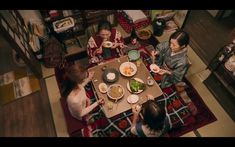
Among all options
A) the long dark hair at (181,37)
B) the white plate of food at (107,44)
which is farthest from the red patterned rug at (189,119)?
the white plate of food at (107,44)

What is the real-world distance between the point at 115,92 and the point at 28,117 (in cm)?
185

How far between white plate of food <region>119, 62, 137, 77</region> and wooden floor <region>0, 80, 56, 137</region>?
64.9 inches

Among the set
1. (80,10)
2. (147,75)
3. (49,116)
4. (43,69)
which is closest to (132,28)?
(80,10)

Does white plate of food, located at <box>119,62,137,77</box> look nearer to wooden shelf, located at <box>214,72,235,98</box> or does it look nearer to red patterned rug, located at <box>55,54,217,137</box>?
red patterned rug, located at <box>55,54,217,137</box>

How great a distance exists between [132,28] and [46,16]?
2007 mm

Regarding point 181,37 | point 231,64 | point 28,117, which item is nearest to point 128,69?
point 181,37

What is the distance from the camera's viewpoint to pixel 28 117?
13.1 ft

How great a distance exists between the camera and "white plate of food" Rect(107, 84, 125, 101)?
11.2ft

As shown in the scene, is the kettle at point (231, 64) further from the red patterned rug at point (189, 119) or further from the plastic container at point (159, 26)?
the plastic container at point (159, 26)

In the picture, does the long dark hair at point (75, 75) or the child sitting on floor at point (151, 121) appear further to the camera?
the long dark hair at point (75, 75)

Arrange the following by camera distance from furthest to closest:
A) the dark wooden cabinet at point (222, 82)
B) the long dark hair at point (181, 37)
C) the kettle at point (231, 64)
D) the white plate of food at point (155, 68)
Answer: the dark wooden cabinet at point (222, 82), the kettle at point (231, 64), the white plate of food at point (155, 68), the long dark hair at point (181, 37)

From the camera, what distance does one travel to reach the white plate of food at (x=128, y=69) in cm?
370

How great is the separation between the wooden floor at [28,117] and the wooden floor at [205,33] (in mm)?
3672
